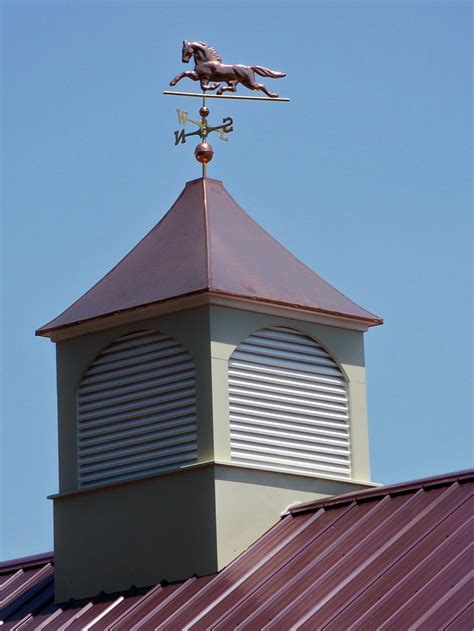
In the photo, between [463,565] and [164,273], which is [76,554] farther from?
[463,565]

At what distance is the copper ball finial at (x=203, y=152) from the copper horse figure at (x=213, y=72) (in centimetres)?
83

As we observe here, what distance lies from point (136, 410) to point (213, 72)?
17.4 feet

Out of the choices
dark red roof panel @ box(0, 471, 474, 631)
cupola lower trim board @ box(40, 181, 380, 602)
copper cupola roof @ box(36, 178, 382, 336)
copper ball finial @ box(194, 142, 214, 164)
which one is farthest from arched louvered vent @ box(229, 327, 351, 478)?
copper ball finial @ box(194, 142, 214, 164)

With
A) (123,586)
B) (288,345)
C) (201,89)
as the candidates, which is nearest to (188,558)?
(123,586)

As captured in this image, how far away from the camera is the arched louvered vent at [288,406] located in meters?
30.3

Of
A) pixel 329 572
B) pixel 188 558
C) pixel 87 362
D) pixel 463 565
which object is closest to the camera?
pixel 463 565

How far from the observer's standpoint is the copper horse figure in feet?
106

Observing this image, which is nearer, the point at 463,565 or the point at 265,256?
the point at 463,565

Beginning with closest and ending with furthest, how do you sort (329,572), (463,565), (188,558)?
1. (463,565)
2. (329,572)
3. (188,558)

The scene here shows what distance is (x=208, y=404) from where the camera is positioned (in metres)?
29.9

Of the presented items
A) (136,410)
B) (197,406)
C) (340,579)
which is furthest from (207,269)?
(340,579)

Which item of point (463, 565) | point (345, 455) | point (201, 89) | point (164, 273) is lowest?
point (463, 565)

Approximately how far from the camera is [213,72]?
32312 millimetres

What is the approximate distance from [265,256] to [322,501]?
4.07 meters
